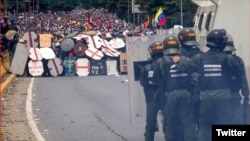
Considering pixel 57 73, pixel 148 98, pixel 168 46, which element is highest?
pixel 168 46

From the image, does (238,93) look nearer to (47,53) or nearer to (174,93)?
(174,93)

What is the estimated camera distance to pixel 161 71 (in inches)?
441

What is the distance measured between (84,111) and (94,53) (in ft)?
52.0

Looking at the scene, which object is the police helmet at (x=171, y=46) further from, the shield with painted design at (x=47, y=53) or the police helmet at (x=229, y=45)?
the shield with painted design at (x=47, y=53)

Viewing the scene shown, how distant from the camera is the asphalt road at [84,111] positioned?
15172 millimetres

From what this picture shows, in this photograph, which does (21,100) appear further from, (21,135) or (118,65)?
(118,65)

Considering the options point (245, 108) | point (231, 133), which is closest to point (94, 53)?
point (245, 108)

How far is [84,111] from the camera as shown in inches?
781

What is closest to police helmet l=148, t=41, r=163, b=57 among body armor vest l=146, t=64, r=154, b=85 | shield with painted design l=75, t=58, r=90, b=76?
body armor vest l=146, t=64, r=154, b=85

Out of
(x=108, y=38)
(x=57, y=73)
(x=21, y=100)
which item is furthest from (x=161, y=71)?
(x=108, y=38)

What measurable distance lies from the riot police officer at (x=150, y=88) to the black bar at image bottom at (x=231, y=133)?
12.2 feet

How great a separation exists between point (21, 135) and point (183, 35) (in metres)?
4.34

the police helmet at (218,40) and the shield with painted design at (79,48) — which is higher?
the police helmet at (218,40)

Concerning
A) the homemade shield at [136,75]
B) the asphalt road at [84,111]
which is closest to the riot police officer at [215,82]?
the homemade shield at [136,75]
